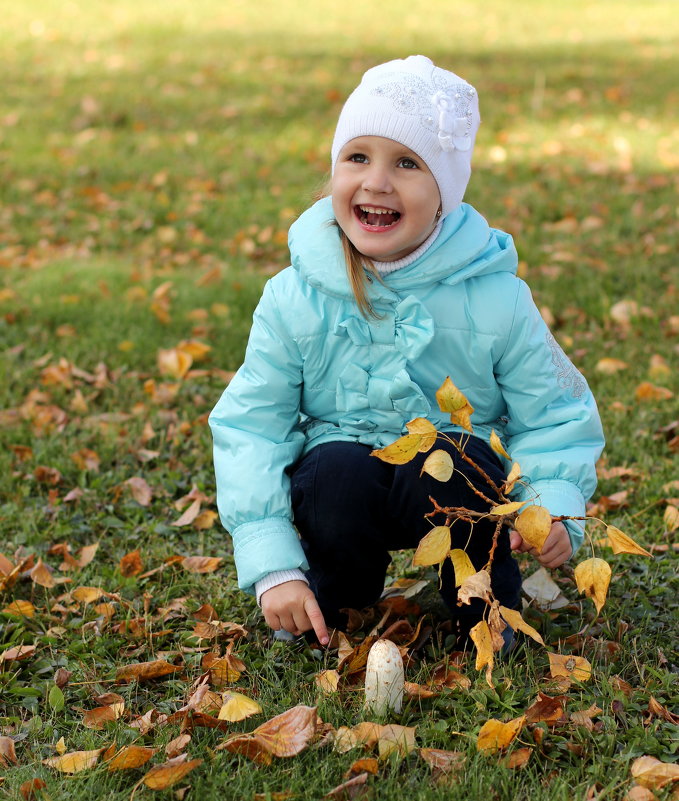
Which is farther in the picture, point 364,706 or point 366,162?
point 366,162

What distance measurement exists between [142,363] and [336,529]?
2.08 metres

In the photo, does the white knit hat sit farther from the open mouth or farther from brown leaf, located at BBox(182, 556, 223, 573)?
brown leaf, located at BBox(182, 556, 223, 573)

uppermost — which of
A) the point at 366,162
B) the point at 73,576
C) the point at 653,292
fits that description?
the point at 366,162

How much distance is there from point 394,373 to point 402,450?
382mm

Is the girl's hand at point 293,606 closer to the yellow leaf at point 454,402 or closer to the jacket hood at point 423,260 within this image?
the yellow leaf at point 454,402

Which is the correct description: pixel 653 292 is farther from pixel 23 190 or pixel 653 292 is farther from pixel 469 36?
pixel 469 36

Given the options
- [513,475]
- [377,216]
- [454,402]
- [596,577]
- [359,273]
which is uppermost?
[377,216]

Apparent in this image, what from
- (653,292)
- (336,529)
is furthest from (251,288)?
(336,529)

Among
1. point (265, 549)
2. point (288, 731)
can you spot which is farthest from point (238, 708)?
point (265, 549)

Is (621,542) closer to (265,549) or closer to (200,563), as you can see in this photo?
(265,549)

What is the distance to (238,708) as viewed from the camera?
1979 mm

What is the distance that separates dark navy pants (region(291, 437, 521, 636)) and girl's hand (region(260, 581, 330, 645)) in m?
0.15

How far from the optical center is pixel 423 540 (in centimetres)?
193

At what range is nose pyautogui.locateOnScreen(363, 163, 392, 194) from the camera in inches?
85.4
